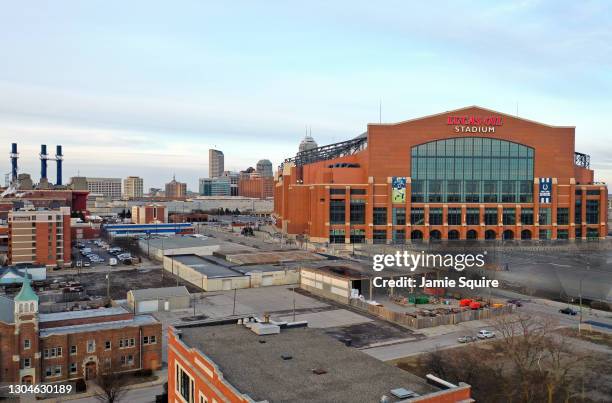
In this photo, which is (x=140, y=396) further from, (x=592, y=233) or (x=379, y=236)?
(x=592, y=233)

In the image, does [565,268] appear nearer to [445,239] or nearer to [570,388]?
[445,239]

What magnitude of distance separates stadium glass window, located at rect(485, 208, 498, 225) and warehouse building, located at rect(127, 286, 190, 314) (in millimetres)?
67128

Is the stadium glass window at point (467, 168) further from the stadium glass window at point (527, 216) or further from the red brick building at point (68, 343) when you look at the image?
the red brick building at point (68, 343)

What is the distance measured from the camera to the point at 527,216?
4050 inches

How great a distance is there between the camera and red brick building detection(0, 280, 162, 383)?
1283 inches

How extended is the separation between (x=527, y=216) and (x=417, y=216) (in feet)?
71.0

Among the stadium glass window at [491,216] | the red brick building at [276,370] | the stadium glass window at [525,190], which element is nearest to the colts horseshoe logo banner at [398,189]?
the stadium glass window at [491,216]

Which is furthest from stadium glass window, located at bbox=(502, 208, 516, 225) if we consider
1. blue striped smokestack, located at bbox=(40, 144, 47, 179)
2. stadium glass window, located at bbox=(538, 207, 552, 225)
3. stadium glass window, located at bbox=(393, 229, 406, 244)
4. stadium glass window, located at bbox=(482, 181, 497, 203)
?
blue striped smokestack, located at bbox=(40, 144, 47, 179)

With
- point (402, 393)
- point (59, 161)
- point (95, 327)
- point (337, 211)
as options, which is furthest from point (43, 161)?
point (402, 393)

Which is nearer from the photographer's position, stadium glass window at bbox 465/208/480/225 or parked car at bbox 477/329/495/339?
parked car at bbox 477/329/495/339

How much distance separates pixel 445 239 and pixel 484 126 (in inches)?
878

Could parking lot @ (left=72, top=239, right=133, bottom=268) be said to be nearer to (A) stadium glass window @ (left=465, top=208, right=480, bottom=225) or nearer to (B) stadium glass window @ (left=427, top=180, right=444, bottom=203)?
(B) stadium glass window @ (left=427, top=180, right=444, bottom=203)

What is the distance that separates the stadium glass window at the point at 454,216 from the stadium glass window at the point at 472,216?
1.47 metres

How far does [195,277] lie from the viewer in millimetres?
65688
